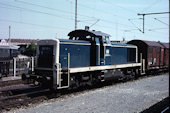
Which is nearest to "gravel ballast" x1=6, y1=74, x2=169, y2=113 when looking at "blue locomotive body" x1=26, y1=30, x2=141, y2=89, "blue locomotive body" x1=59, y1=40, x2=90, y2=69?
"blue locomotive body" x1=26, y1=30, x2=141, y2=89

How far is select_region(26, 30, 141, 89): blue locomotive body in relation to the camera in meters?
10.1

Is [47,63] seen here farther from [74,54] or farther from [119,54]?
[119,54]

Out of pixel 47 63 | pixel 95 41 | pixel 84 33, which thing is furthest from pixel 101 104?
pixel 84 33

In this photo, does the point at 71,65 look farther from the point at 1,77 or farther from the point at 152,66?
the point at 152,66

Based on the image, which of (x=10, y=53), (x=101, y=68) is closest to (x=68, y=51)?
(x=101, y=68)

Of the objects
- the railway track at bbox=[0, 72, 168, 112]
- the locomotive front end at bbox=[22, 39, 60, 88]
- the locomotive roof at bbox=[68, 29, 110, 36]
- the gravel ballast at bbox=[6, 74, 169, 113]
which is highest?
the locomotive roof at bbox=[68, 29, 110, 36]

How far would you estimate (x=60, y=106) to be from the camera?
824cm

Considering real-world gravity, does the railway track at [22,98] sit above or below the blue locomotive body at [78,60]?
below

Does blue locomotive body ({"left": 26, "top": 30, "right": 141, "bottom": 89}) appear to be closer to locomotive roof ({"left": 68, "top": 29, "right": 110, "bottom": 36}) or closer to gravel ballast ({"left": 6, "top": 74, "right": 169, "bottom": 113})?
locomotive roof ({"left": 68, "top": 29, "right": 110, "bottom": 36})

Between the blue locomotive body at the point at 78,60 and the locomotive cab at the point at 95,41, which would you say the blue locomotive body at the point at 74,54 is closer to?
the blue locomotive body at the point at 78,60

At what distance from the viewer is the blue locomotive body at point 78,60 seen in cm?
1015

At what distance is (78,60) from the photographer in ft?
37.0

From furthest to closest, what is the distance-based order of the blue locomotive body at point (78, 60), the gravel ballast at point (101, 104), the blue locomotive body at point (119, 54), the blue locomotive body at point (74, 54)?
1. the blue locomotive body at point (119, 54)
2. the blue locomotive body at point (74, 54)
3. the blue locomotive body at point (78, 60)
4. the gravel ballast at point (101, 104)

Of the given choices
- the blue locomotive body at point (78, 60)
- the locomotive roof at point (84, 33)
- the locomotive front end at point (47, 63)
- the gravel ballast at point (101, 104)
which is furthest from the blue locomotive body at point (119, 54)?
the locomotive front end at point (47, 63)
